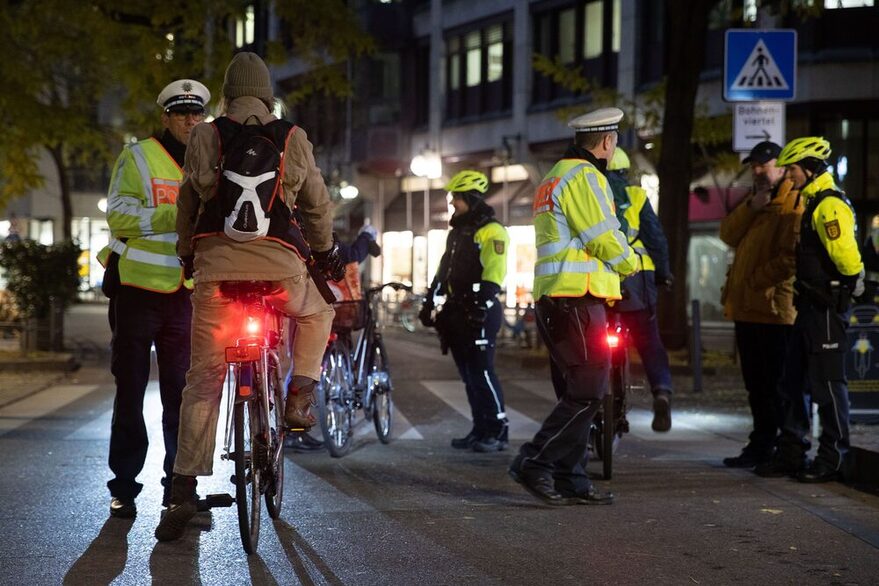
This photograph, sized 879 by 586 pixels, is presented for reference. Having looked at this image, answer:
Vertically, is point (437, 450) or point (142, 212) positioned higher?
point (142, 212)

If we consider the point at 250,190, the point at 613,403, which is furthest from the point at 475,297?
the point at 250,190

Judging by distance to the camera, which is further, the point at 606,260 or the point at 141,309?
the point at 606,260

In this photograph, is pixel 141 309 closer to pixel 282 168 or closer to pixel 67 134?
pixel 282 168

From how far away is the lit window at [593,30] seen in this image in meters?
33.6

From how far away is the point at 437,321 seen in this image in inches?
388

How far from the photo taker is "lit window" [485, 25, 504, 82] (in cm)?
3725

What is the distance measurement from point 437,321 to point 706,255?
23119 mm

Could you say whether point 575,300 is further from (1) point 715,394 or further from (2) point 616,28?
(2) point 616,28

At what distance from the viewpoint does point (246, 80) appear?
19.8 ft

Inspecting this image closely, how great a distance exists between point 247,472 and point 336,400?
3.11 metres

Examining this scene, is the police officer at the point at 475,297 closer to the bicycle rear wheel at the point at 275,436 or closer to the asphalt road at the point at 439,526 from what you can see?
the asphalt road at the point at 439,526

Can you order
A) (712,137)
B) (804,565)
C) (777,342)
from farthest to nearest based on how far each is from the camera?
(712,137)
(777,342)
(804,565)

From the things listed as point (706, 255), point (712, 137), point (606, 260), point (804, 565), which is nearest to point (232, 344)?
point (606, 260)

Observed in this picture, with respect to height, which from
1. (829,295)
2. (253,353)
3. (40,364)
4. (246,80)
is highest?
(246,80)
